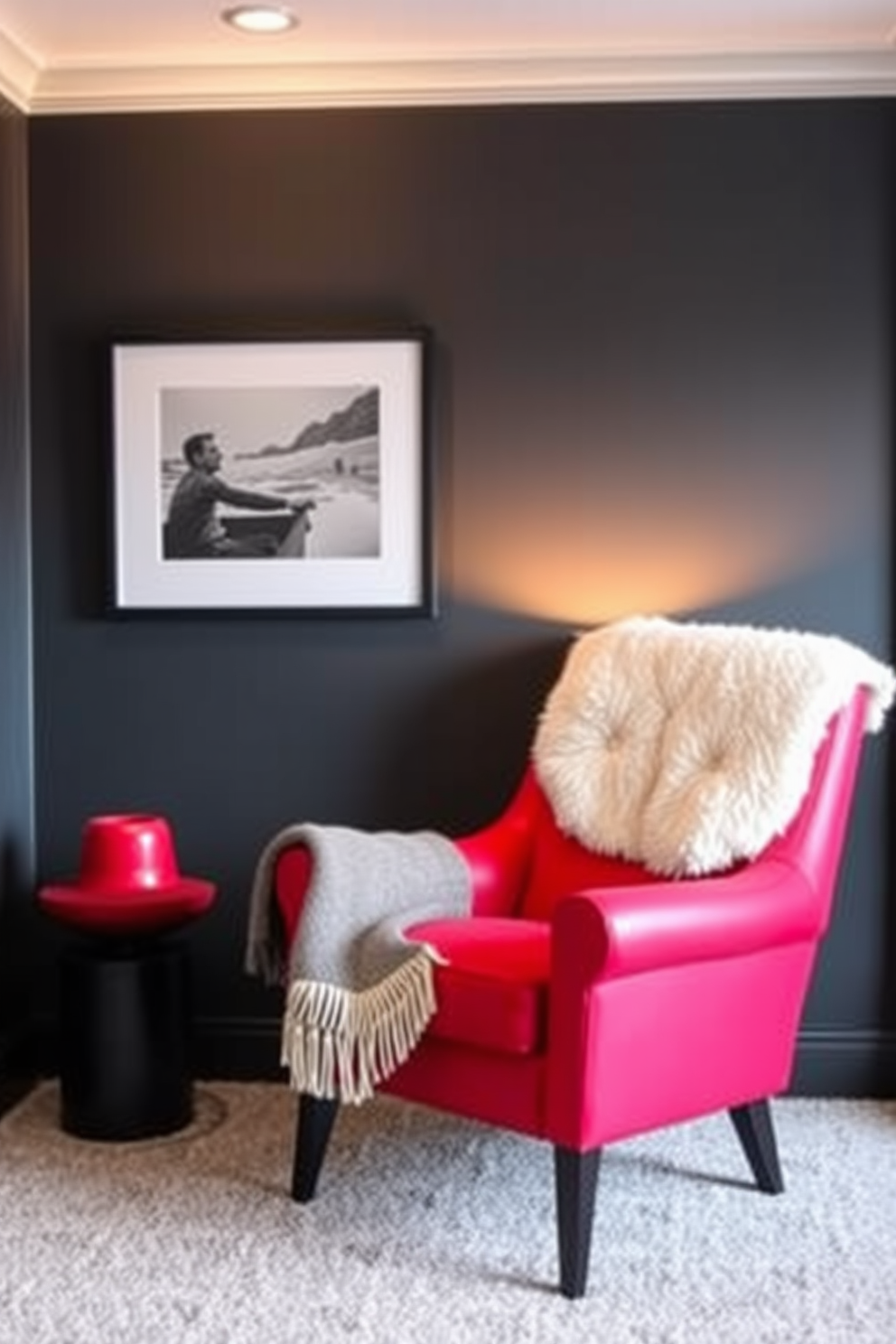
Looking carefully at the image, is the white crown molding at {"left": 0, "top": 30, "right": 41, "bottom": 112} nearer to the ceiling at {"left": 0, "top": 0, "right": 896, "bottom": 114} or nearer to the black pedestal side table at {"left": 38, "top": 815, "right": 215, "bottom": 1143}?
the ceiling at {"left": 0, "top": 0, "right": 896, "bottom": 114}

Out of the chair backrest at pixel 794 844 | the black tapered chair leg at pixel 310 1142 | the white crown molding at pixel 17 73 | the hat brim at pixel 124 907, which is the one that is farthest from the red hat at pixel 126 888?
the white crown molding at pixel 17 73

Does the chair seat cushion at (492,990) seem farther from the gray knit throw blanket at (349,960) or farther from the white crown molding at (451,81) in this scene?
the white crown molding at (451,81)

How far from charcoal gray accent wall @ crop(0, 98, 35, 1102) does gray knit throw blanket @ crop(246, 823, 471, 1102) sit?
75 centimetres

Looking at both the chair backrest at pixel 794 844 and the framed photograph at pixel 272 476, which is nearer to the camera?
the chair backrest at pixel 794 844

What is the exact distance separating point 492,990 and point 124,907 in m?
0.92

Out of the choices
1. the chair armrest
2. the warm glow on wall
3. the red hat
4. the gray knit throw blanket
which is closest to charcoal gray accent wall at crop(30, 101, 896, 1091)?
the warm glow on wall

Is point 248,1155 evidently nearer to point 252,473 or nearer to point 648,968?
point 648,968

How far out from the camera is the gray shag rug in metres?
2.61

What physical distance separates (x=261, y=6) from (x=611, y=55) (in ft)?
2.45

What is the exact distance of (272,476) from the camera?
149 inches

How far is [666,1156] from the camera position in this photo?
3342 millimetres

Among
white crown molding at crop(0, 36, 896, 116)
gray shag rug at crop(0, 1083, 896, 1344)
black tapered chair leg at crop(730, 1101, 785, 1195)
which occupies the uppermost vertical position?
white crown molding at crop(0, 36, 896, 116)

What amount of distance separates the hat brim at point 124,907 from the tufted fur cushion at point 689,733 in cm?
75

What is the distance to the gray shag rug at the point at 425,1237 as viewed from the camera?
2.61 meters
